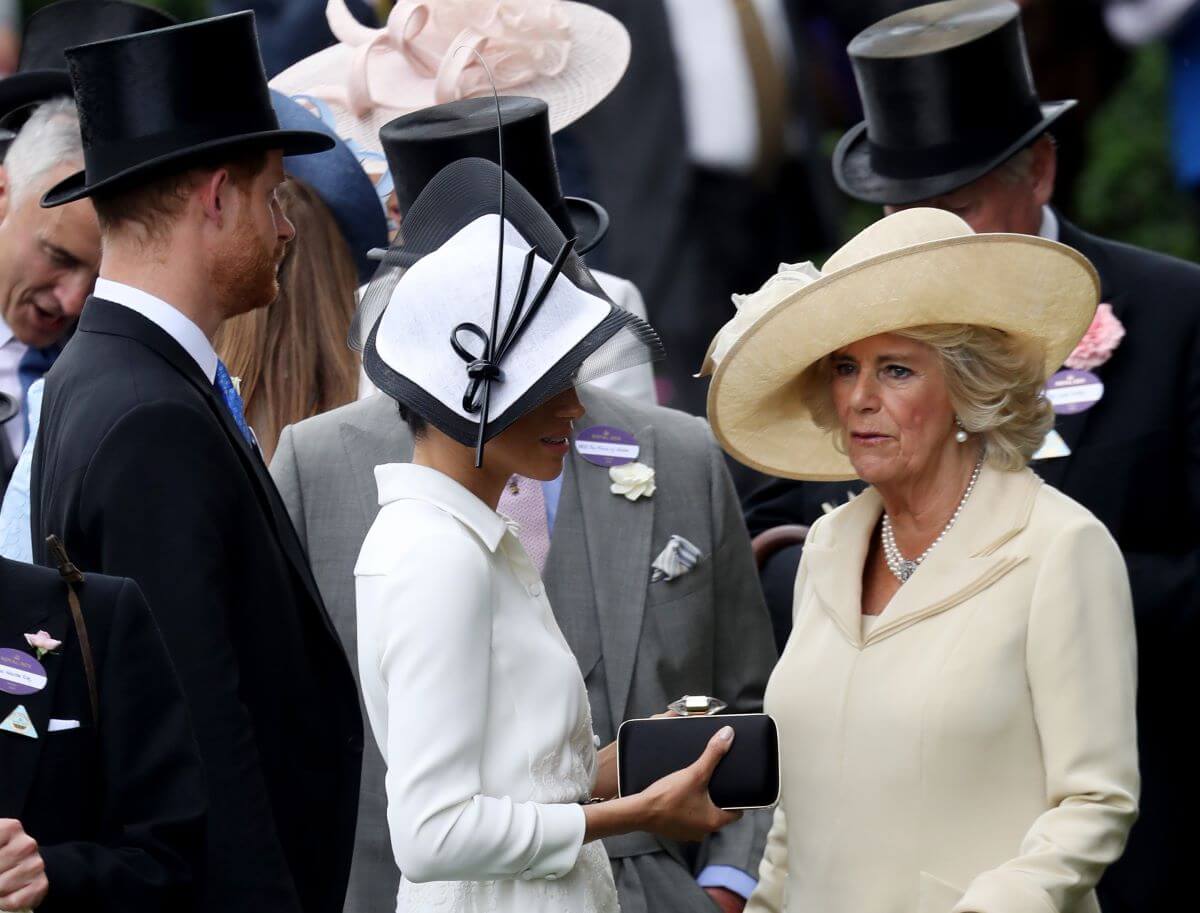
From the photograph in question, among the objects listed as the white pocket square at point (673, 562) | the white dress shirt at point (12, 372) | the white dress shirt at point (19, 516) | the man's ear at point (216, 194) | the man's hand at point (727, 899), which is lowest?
the man's hand at point (727, 899)

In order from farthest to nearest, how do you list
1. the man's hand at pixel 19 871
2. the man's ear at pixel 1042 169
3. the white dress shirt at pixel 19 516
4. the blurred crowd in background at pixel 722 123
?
the blurred crowd in background at pixel 722 123, the man's ear at pixel 1042 169, the white dress shirt at pixel 19 516, the man's hand at pixel 19 871

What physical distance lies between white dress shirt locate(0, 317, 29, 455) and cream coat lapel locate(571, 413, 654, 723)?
69.0 inches

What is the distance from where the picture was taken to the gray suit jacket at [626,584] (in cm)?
392

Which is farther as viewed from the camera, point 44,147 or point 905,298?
point 44,147

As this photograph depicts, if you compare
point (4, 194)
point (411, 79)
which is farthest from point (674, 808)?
point (411, 79)

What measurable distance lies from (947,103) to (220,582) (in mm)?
2331

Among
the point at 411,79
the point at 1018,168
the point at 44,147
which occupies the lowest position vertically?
the point at 1018,168

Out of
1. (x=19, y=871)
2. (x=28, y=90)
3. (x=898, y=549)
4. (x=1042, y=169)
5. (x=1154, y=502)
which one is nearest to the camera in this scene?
(x=19, y=871)

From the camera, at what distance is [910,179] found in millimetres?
4715

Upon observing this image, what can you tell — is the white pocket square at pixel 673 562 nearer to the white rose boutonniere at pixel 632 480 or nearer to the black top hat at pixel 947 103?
the white rose boutonniere at pixel 632 480

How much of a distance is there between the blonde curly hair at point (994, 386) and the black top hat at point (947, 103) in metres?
1.16

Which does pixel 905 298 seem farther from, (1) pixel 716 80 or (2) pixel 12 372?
(1) pixel 716 80

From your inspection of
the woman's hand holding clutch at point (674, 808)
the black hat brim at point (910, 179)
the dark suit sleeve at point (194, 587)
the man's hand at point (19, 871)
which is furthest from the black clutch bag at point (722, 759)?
the black hat brim at point (910, 179)

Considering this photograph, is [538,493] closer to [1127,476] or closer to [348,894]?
[348,894]
